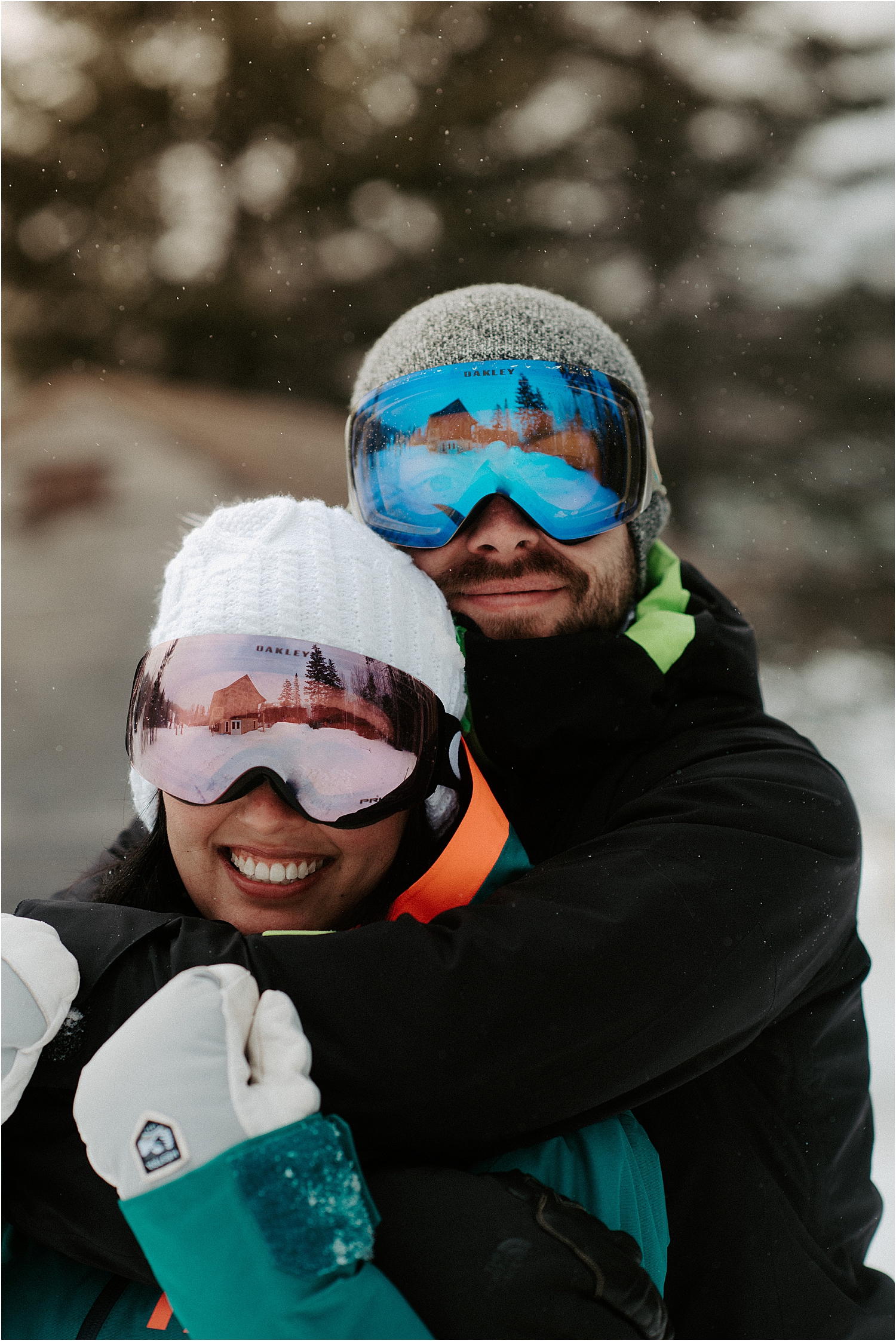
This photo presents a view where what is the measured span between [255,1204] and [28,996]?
0.36m

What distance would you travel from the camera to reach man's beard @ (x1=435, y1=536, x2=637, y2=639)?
218cm

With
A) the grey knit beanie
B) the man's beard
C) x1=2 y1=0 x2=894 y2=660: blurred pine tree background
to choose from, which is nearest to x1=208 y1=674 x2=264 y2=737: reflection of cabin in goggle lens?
the man's beard

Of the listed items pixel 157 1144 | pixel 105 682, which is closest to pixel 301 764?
pixel 157 1144

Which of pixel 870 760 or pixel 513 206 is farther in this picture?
pixel 870 760

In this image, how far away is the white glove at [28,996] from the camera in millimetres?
1198

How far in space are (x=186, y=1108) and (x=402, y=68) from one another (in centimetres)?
735

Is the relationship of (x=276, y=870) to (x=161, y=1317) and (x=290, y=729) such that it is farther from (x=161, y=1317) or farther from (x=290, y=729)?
(x=161, y=1317)

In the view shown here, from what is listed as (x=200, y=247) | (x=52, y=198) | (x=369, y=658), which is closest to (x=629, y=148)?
(x=200, y=247)

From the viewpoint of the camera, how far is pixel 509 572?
2225 mm

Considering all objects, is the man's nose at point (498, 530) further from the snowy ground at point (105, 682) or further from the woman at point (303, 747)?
the snowy ground at point (105, 682)

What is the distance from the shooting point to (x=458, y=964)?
4.24 feet

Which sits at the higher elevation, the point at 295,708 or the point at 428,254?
the point at 428,254

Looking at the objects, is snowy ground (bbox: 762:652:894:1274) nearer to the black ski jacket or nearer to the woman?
the black ski jacket

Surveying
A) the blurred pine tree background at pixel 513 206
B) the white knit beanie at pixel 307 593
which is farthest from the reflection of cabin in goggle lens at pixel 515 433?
the blurred pine tree background at pixel 513 206
